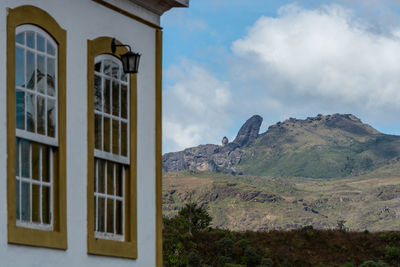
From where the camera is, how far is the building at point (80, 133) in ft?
24.7

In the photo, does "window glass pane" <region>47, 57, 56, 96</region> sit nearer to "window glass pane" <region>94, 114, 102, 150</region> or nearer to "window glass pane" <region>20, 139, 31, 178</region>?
"window glass pane" <region>20, 139, 31, 178</region>

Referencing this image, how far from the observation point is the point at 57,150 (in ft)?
26.9

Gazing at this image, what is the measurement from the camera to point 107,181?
30.0ft

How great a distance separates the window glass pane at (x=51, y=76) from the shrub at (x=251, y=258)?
40.8 meters

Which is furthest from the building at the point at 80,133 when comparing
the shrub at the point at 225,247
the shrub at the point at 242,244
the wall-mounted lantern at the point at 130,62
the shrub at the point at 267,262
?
the shrub at the point at 242,244

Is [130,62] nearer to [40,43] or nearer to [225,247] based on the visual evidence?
[40,43]

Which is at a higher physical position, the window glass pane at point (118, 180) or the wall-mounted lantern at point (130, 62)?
the wall-mounted lantern at point (130, 62)

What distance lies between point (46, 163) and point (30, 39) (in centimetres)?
115

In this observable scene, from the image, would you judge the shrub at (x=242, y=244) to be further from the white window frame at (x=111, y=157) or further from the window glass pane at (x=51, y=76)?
the window glass pane at (x=51, y=76)

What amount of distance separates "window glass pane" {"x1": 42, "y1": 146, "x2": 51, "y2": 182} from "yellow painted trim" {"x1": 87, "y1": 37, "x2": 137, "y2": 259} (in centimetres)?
61

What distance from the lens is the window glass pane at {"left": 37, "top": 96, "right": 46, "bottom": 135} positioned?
792 centimetres

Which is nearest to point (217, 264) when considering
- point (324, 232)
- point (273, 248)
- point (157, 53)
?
point (273, 248)

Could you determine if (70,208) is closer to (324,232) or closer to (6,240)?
(6,240)

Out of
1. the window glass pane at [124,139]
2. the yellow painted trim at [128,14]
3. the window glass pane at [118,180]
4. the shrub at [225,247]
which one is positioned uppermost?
the yellow painted trim at [128,14]
